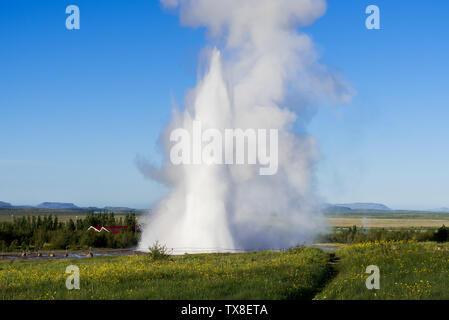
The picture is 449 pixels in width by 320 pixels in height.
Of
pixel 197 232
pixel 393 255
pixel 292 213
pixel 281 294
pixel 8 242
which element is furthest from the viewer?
pixel 292 213

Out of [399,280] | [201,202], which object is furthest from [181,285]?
[201,202]

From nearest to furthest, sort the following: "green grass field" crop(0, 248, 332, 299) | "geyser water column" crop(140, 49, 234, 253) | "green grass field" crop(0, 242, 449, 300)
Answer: "green grass field" crop(0, 242, 449, 300), "green grass field" crop(0, 248, 332, 299), "geyser water column" crop(140, 49, 234, 253)

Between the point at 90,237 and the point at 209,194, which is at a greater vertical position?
the point at 209,194

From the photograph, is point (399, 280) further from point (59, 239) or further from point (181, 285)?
point (59, 239)

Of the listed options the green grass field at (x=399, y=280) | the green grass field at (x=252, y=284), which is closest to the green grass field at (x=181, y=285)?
the green grass field at (x=252, y=284)

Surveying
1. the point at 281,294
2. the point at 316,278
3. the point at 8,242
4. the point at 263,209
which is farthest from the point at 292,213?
the point at 281,294

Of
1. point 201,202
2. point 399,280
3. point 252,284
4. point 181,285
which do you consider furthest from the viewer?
point 201,202

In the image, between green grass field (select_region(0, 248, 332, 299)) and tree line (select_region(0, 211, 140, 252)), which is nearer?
green grass field (select_region(0, 248, 332, 299))

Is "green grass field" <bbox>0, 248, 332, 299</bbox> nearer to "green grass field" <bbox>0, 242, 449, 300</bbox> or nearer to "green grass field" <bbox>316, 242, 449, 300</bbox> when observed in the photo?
"green grass field" <bbox>0, 242, 449, 300</bbox>

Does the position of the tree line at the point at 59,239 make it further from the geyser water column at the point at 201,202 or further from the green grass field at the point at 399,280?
the green grass field at the point at 399,280

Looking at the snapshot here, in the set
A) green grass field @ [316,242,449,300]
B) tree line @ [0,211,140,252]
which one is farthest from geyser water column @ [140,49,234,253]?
green grass field @ [316,242,449,300]
